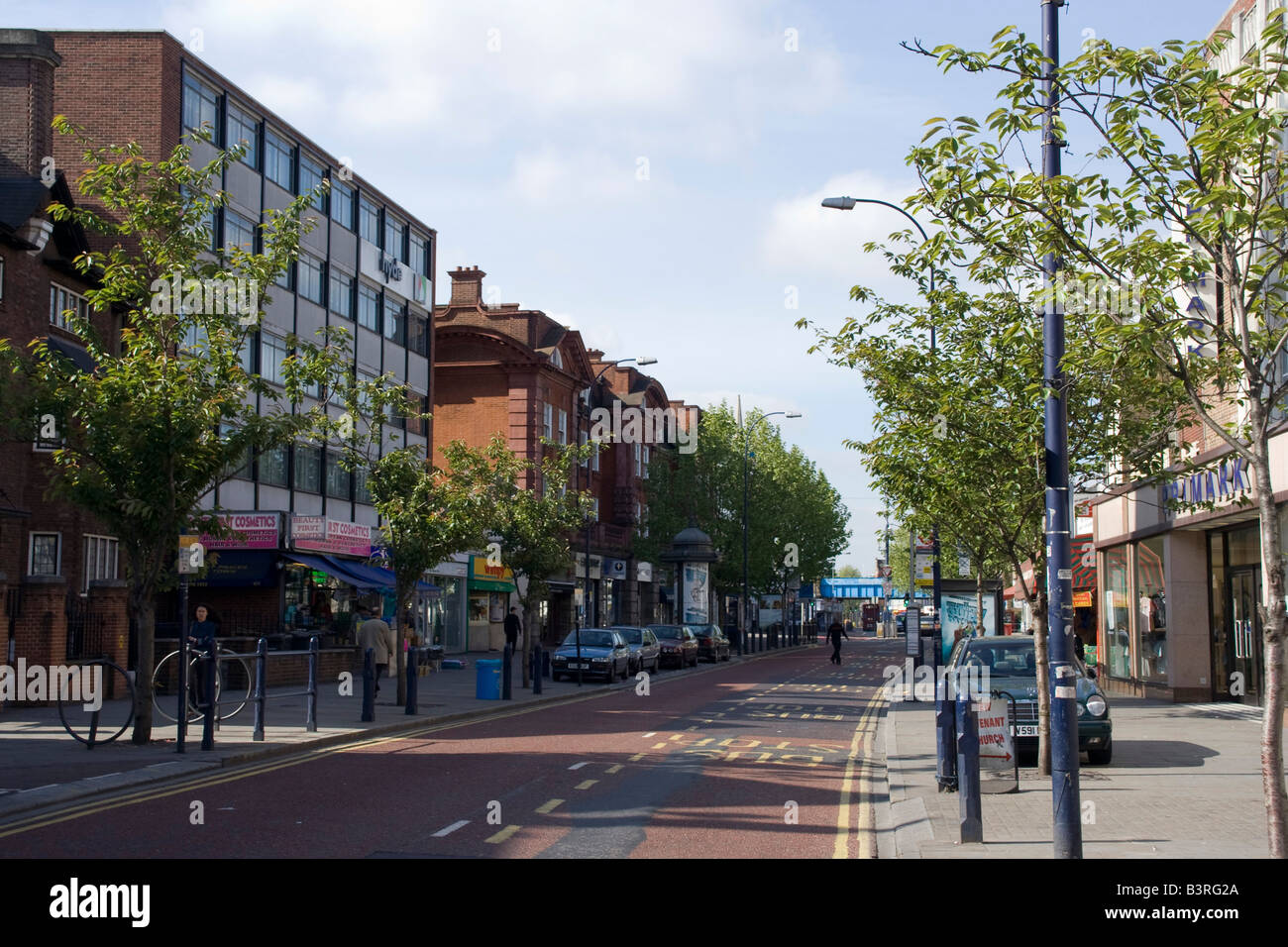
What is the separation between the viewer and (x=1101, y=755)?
15.2 meters

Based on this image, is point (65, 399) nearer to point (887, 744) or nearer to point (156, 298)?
point (156, 298)

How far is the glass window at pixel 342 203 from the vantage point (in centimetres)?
3862

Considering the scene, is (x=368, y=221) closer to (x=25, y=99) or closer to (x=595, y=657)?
(x=25, y=99)

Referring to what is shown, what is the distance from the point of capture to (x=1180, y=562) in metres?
25.8

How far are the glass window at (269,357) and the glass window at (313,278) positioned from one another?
6.64 ft

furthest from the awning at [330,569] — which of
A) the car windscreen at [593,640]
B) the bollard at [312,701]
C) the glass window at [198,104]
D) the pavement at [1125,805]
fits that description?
the pavement at [1125,805]

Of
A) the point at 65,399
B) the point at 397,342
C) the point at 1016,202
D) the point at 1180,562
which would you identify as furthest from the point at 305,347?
the point at 397,342

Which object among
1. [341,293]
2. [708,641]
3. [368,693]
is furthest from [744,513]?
[368,693]

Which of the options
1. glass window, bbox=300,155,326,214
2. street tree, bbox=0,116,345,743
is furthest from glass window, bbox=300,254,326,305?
street tree, bbox=0,116,345,743

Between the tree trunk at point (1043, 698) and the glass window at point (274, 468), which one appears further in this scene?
the glass window at point (274, 468)

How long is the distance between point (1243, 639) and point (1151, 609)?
3462 millimetres

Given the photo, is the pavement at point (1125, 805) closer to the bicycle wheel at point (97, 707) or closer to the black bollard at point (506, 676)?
the black bollard at point (506, 676)

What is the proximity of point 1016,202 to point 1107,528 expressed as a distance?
24.3 m

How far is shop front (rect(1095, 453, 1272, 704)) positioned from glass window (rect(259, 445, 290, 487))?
2169 cm
